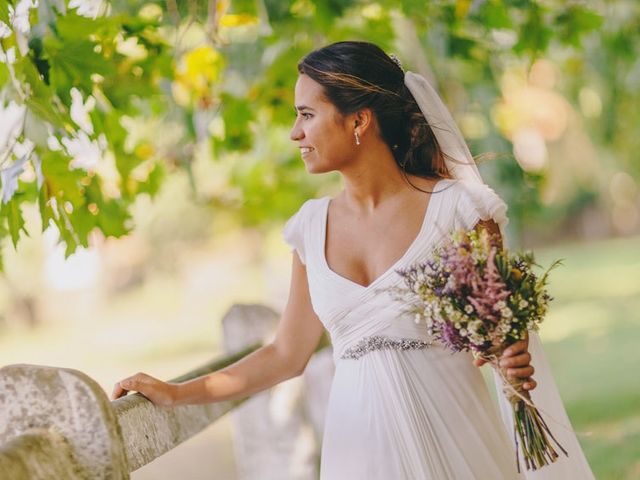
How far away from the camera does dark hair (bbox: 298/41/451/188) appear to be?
113 inches

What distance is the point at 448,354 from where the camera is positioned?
2.80 m

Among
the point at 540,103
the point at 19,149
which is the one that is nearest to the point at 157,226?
the point at 540,103

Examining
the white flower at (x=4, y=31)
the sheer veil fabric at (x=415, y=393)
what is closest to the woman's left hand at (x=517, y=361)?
the sheer veil fabric at (x=415, y=393)

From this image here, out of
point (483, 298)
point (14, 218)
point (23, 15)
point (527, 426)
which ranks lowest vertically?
point (527, 426)

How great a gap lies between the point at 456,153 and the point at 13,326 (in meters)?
20.4

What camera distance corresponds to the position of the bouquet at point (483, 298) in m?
2.39

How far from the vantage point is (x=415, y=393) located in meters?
2.77

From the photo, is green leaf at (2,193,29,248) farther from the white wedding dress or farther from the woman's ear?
the woman's ear

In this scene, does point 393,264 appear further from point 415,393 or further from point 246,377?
point 246,377

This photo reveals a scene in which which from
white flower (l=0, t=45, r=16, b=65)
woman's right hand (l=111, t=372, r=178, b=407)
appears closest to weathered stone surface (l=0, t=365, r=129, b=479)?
woman's right hand (l=111, t=372, r=178, b=407)

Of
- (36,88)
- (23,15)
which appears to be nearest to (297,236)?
(36,88)

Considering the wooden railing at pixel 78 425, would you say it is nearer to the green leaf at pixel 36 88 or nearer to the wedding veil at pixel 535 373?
the green leaf at pixel 36 88

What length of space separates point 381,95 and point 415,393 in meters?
0.85

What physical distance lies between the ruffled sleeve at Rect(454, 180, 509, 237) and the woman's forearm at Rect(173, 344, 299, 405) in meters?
0.74
